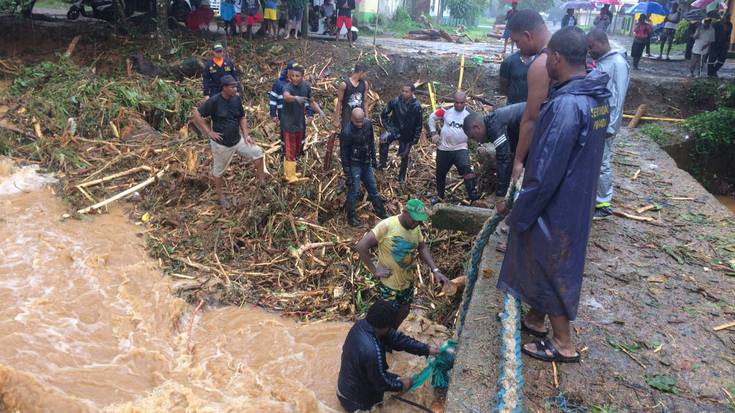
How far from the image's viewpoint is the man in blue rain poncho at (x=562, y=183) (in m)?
3.10

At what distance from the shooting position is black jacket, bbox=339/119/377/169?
23.7ft

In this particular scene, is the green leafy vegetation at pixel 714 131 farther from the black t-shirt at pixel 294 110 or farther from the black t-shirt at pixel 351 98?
the black t-shirt at pixel 294 110

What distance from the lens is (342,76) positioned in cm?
1330

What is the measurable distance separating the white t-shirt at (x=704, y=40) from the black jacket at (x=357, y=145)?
10146 millimetres

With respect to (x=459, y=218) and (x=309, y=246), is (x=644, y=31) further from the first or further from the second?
(x=309, y=246)

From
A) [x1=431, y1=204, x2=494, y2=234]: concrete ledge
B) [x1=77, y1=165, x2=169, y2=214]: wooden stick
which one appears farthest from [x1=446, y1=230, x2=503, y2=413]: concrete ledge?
[x1=77, y1=165, x2=169, y2=214]: wooden stick

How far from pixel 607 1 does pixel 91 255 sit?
18633 mm

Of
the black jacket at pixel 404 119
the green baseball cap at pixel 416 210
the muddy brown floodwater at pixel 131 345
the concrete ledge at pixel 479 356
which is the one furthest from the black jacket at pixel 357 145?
the concrete ledge at pixel 479 356

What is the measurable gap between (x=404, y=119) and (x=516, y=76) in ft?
7.42

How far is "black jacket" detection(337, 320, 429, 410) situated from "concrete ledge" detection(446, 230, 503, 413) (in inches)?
22.6

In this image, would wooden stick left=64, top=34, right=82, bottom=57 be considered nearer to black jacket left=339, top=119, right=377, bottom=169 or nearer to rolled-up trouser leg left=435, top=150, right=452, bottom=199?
black jacket left=339, top=119, right=377, bottom=169

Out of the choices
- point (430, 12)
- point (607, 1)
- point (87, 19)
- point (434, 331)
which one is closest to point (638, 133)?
point (434, 331)

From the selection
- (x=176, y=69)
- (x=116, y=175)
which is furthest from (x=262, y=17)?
(x=116, y=175)

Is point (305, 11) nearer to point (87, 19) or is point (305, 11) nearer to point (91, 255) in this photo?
point (87, 19)
